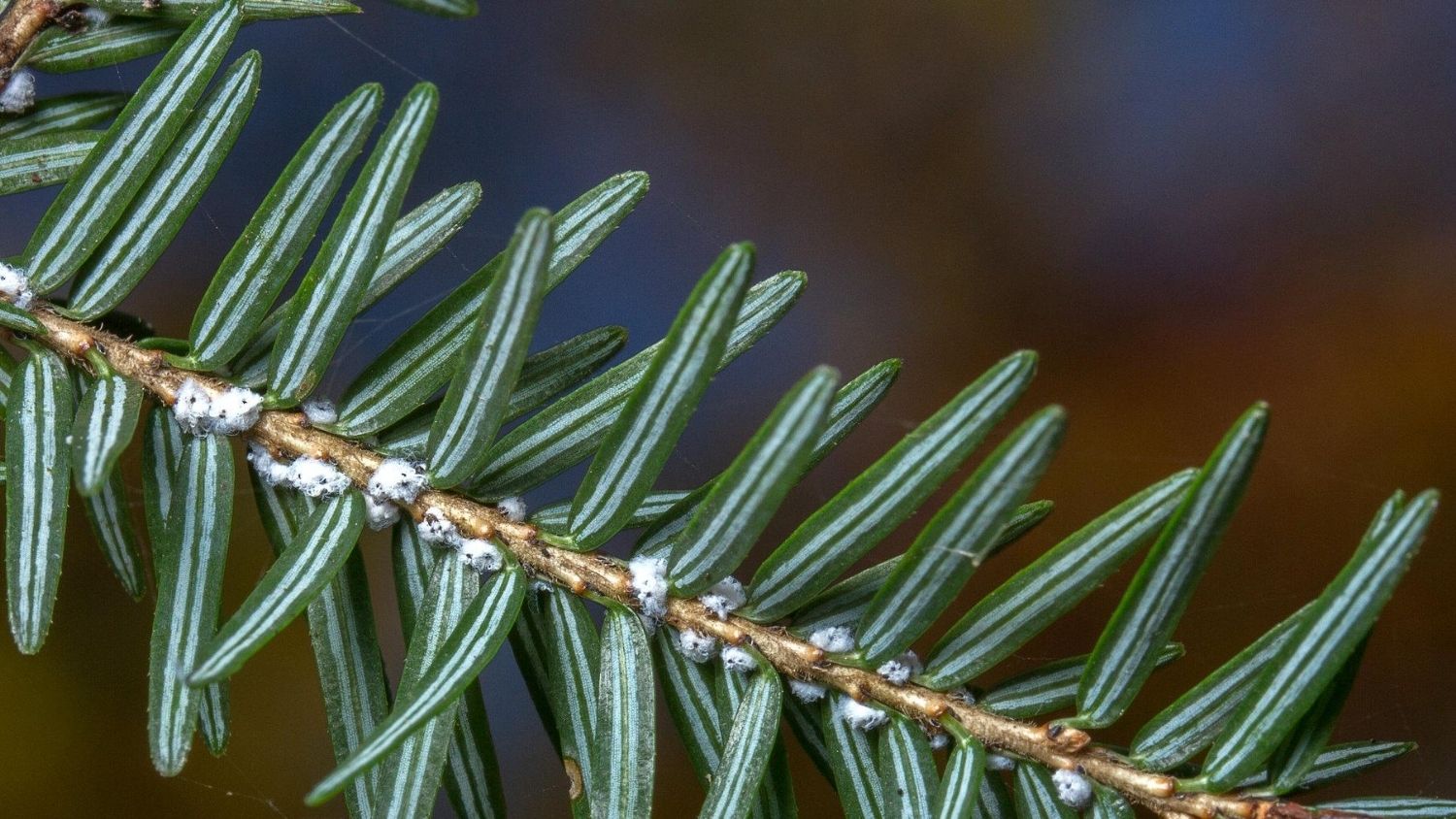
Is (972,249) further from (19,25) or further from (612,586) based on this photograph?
(19,25)

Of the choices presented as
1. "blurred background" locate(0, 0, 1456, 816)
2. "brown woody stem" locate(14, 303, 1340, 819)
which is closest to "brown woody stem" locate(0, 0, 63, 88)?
"brown woody stem" locate(14, 303, 1340, 819)

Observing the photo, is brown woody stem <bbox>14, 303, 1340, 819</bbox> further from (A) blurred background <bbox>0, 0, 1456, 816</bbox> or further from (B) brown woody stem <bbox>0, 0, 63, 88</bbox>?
(A) blurred background <bbox>0, 0, 1456, 816</bbox>

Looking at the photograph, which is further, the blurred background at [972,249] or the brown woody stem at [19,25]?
the blurred background at [972,249]

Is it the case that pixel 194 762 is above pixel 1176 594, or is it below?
below

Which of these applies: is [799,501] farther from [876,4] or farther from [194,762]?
[194,762]

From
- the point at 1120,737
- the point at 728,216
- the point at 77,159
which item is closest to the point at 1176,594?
the point at 77,159

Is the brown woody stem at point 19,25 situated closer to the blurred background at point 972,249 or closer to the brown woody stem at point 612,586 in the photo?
the brown woody stem at point 612,586

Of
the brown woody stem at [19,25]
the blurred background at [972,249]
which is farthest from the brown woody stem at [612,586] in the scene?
the blurred background at [972,249]
